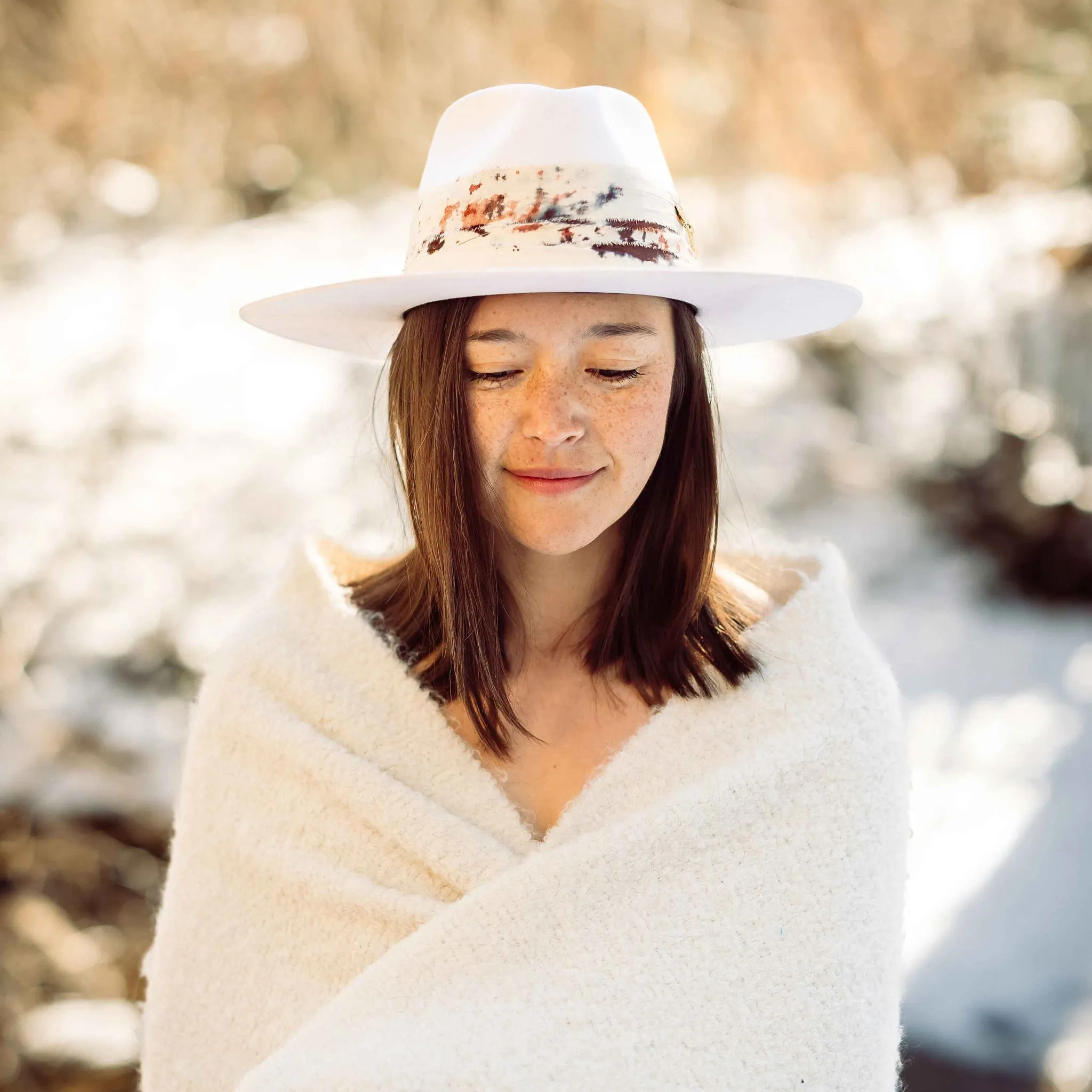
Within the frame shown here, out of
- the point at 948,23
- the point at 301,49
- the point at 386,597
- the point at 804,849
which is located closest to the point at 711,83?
the point at 948,23

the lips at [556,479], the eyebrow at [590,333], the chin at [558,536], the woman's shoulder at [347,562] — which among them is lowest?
the chin at [558,536]

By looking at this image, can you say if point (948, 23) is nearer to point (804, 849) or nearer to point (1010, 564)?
point (1010, 564)

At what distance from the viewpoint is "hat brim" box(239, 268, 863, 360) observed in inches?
41.2

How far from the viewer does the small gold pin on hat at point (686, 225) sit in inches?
46.1

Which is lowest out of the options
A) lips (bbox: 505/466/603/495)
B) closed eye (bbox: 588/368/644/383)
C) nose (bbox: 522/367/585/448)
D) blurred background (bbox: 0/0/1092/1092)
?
lips (bbox: 505/466/603/495)

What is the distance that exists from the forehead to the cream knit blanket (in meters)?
0.39

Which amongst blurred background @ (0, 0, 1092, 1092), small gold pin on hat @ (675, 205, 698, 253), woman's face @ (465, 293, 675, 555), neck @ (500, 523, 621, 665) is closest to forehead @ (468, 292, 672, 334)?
woman's face @ (465, 293, 675, 555)

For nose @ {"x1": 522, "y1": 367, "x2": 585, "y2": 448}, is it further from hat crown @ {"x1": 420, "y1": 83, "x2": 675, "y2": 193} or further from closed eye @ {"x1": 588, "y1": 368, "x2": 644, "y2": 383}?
hat crown @ {"x1": 420, "y1": 83, "x2": 675, "y2": 193}

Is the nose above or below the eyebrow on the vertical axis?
below

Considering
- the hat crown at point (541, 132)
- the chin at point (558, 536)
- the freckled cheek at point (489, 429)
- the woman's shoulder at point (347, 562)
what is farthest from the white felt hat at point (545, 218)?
the woman's shoulder at point (347, 562)

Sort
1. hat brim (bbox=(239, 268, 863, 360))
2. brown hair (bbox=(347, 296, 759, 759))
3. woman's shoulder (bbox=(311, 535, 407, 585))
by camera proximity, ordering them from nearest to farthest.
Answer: hat brim (bbox=(239, 268, 863, 360)) → brown hair (bbox=(347, 296, 759, 759)) → woman's shoulder (bbox=(311, 535, 407, 585))

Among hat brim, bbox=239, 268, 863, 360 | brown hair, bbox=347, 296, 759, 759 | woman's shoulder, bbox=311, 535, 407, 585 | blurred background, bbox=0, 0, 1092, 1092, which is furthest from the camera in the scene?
blurred background, bbox=0, 0, 1092, 1092

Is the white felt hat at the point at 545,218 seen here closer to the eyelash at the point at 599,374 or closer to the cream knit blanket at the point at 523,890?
the eyelash at the point at 599,374

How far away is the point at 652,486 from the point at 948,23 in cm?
379
